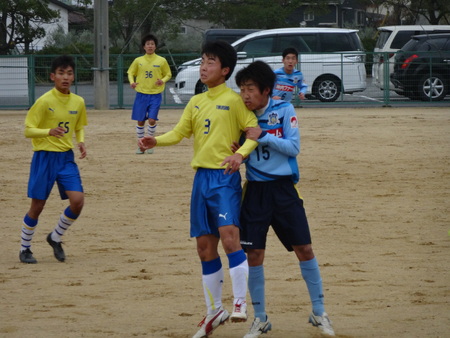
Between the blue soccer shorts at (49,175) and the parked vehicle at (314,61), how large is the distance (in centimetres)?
1648

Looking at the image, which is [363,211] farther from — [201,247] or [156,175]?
[201,247]

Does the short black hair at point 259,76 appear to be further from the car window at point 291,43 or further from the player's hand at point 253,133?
the car window at point 291,43

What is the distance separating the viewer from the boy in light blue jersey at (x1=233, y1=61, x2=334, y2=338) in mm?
5504

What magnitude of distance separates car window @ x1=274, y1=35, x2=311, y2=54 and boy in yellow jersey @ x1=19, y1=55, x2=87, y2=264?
18.0m

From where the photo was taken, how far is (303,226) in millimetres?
5547

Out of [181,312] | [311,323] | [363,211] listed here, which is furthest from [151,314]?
[363,211]

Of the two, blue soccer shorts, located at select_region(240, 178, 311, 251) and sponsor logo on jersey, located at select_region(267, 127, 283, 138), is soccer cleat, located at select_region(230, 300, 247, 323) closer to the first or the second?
blue soccer shorts, located at select_region(240, 178, 311, 251)

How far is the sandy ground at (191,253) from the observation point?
6.02m

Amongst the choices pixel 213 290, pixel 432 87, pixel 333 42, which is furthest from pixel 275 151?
pixel 333 42

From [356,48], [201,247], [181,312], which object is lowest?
[181,312]

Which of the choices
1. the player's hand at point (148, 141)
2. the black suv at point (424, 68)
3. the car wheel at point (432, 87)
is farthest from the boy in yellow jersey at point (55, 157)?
the car wheel at point (432, 87)

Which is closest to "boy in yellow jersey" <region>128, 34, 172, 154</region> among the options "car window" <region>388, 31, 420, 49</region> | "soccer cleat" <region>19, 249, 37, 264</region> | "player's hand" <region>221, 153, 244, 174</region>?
"soccer cleat" <region>19, 249, 37, 264</region>

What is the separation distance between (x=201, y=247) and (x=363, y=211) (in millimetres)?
4970

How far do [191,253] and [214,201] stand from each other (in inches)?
110
